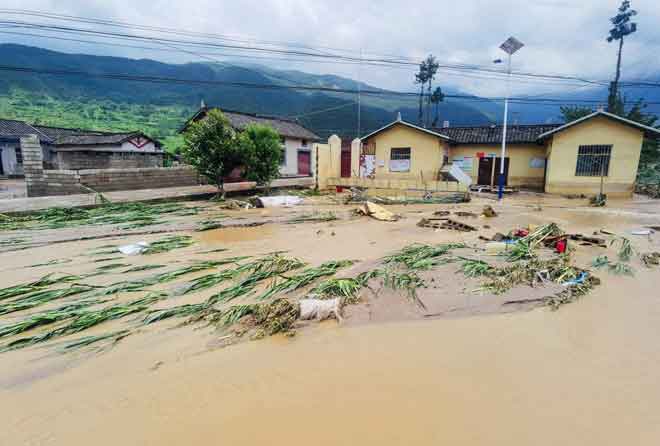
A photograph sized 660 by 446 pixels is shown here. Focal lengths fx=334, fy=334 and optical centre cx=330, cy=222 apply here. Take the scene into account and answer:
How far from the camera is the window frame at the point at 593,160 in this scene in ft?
51.5

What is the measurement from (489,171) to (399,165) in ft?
17.4

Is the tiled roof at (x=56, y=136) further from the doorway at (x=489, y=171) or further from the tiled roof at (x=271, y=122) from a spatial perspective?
the doorway at (x=489, y=171)

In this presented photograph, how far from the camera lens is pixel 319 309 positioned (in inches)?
140

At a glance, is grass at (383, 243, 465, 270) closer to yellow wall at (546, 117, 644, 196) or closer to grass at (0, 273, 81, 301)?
grass at (0, 273, 81, 301)

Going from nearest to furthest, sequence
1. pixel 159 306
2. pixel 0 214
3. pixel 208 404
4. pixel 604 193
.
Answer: pixel 208 404 < pixel 159 306 < pixel 0 214 < pixel 604 193

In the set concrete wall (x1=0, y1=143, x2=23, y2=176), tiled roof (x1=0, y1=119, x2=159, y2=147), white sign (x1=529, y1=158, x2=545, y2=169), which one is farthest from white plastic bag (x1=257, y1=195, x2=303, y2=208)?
concrete wall (x1=0, y1=143, x2=23, y2=176)

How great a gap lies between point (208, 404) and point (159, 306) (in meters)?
1.82

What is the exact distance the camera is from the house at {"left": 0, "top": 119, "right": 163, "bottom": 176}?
1681 centimetres

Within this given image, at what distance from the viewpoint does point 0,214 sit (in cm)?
826

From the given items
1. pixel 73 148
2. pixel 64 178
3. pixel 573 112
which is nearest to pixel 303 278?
pixel 64 178

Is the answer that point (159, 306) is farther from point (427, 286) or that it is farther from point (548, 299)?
point (548, 299)

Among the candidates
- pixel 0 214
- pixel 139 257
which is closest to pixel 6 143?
pixel 0 214

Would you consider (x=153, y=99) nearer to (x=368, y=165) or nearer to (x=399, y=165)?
(x=368, y=165)

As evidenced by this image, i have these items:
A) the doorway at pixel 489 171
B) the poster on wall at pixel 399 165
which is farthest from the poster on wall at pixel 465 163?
the poster on wall at pixel 399 165
